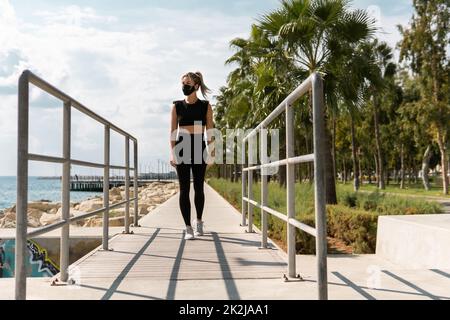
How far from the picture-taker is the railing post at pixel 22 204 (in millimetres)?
2693

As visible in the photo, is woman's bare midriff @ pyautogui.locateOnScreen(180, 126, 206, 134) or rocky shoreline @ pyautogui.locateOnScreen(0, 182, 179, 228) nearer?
woman's bare midriff @ pyautogui.locateOnScreen(180, 126, 206, 134)


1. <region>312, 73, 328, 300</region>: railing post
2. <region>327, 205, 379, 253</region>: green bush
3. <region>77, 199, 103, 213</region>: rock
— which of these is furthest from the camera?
<region>77, 199, 103, 213</region>: rock

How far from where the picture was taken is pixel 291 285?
3580 mm

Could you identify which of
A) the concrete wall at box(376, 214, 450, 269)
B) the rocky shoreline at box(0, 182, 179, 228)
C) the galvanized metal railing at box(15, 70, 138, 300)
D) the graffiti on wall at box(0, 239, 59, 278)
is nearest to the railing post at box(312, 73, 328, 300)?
the galvanized metal railing at box(15, 70, 138, 300)

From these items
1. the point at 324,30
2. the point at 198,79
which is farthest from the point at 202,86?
the point at 324,30

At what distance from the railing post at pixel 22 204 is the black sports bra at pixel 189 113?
313 cm

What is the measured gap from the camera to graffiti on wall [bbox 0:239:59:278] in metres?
6.85

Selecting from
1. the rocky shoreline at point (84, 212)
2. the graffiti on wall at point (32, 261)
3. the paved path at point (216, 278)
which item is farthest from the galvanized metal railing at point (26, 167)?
the graffiti on wall at point (32, 261)

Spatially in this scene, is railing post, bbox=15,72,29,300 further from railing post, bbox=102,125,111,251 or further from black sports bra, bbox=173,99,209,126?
black sports bra, bbox=173,99,209,126

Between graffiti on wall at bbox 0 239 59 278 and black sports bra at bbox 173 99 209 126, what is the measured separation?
10.3ft

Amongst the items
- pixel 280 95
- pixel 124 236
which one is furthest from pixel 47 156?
pixel 280 95

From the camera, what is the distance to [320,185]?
108 inches

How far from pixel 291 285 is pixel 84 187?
Answer: 398 ft
